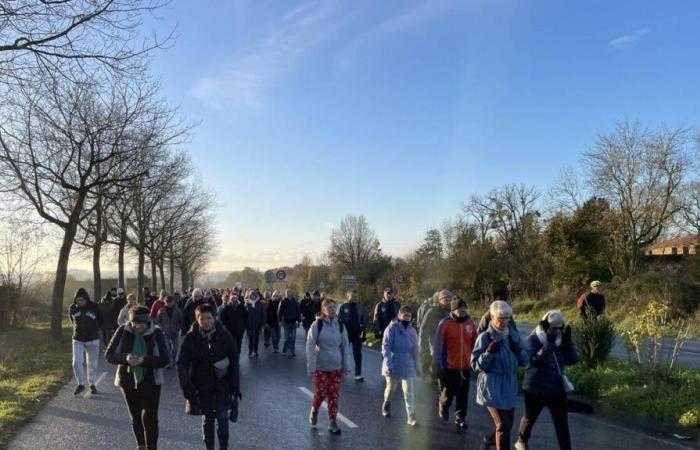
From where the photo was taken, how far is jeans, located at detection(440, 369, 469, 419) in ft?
26.7

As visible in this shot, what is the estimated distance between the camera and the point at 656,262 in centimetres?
3117

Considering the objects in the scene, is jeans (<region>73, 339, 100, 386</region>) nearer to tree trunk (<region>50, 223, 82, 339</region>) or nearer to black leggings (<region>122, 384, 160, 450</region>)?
black leggings (<region>122, 384, 160, 450</region>)

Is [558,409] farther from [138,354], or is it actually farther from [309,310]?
[309,310]

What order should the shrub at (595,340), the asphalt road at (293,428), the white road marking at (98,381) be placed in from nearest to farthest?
the asphalt road at (293,428)
the white road marking at (98,381)
the shrub at (595,340)

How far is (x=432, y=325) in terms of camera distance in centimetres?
1076

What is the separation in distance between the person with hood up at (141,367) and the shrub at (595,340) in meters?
8.10

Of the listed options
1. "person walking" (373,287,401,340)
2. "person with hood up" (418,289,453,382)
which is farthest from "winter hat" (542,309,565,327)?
"person walking" (373,287,401,340)

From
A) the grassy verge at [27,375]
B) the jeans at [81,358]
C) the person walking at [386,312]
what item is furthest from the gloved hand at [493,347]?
the jeans at [81,358]

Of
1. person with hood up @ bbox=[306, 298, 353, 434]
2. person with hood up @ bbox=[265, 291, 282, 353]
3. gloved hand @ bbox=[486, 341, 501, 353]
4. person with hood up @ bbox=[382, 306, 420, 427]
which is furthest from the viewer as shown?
person with hood up @ bbox=[265, 291, 282, 353]

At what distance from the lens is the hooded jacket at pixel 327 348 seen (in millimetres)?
7988

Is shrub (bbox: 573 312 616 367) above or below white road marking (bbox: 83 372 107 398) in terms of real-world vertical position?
above

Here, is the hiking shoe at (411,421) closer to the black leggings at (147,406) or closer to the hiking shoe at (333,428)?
the hiking shoe at (333,428)

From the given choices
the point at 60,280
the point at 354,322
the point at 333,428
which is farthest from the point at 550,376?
the point at 60,280

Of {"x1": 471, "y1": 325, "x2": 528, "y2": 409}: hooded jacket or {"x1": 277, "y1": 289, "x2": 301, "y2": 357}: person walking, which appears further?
{"x1": 277, "y1": 289, "x2": 301, "y2": 357}: person walking
